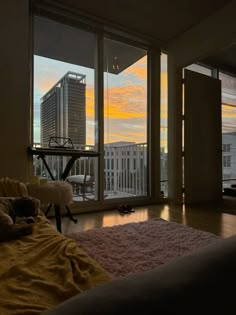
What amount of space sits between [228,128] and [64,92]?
388 cm

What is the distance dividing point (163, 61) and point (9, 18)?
2622mm

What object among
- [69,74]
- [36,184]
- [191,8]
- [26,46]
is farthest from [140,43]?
[36,184]

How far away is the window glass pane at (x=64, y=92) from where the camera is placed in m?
3.20

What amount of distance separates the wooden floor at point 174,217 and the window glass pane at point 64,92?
26.0 inches

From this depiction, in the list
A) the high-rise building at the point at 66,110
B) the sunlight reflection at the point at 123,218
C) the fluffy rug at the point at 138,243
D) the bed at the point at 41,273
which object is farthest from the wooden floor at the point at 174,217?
the bed at the point at 41,273

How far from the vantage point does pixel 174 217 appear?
3.08 m

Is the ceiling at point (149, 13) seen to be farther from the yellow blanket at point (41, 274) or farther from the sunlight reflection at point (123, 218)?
the yellow blanket at point (41, 274)

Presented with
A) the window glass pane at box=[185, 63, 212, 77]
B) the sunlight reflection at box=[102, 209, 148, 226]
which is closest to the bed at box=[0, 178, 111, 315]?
the sunlight reflection at box=[102, 209, 148, 226]

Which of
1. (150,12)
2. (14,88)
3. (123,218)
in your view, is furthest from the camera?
(150,12)

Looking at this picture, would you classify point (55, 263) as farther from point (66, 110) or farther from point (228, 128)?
point (228, 128)

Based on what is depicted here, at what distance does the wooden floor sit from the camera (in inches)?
102

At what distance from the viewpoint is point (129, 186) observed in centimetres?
439

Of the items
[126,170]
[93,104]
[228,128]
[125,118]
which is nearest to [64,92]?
[93,104]

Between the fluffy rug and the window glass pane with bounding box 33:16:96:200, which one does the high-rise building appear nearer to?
the window glass pane with bounding box 33:16:96:200
